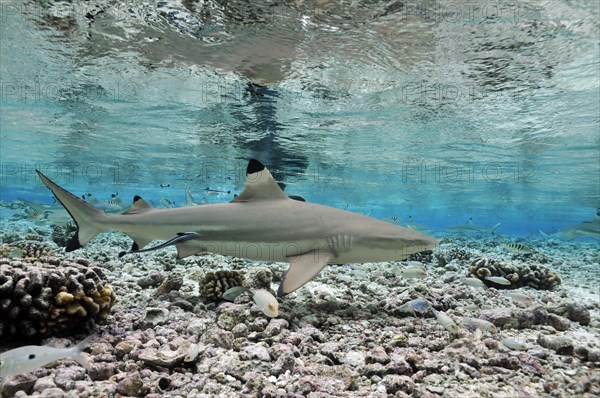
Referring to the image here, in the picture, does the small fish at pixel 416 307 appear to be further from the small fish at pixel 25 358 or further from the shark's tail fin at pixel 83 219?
the shark's tail fin at pixel 83 219

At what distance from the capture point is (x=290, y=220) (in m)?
4.95

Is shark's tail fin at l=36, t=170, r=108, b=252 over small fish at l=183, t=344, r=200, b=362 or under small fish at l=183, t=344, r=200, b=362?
over

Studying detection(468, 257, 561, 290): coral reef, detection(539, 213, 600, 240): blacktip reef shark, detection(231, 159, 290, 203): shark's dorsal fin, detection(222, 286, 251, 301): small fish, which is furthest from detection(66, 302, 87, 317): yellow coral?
detection(539, 213, 600, 240): blacktip reef shark

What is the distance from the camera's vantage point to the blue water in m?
8.05

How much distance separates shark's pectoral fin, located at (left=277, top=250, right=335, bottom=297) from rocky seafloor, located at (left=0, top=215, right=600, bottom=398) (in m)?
0.53

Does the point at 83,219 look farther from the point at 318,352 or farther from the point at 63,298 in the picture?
the point at 318,352

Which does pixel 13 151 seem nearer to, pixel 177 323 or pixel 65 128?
pixel 65 128

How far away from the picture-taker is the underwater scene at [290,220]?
129 inches

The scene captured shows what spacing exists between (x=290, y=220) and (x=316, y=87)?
8.25 metres

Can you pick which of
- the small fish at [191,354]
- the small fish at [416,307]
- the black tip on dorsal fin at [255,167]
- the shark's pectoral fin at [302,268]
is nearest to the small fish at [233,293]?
the shark's pectoral fin at [302,268]

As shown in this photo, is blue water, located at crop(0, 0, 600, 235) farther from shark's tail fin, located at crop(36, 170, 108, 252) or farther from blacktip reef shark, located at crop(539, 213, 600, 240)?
shark's tail fin, located at crop(36, 170, 108, 252)

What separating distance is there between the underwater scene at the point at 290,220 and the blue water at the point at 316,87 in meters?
0.09

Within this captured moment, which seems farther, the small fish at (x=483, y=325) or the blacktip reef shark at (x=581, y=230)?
the blacktip reef shark at (x=581, y=230)

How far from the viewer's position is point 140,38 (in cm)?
909
